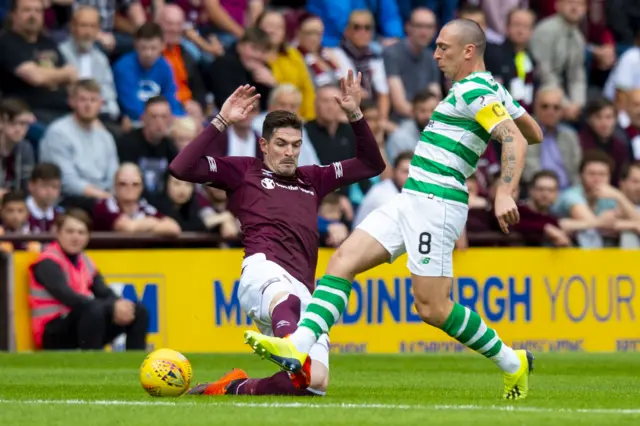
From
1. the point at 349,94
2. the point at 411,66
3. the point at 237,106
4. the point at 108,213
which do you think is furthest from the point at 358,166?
the point at 411,66

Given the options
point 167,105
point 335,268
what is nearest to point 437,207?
point 335,268

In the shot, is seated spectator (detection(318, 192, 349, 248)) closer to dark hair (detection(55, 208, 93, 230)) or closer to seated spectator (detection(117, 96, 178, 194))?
seated spectator (detection(117, 96, 178, 194))

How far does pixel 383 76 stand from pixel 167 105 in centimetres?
351

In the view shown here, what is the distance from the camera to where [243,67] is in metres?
17.1

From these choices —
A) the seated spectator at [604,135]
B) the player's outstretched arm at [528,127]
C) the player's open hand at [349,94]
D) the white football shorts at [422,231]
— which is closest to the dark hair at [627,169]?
the seated spectator at [604,135]

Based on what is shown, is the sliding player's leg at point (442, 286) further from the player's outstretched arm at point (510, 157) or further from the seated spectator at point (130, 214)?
the seated spectator at point (130, 214)

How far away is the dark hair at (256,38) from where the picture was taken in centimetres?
1687

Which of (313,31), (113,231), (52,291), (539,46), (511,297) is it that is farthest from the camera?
(539,46)

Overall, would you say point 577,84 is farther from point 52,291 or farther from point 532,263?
point 52,291

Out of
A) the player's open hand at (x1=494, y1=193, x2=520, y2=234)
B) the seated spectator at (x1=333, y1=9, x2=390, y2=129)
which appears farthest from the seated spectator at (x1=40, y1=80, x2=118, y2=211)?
the player's open hand at (x1=494, y1=193, x2=520, y2=234)

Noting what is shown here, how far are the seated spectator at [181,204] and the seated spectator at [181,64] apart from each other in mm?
1454

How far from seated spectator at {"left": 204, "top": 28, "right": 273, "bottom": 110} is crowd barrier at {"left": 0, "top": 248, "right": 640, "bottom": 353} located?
253cm

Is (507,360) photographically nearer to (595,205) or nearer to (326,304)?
(326,304)

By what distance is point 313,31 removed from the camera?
17859mm
